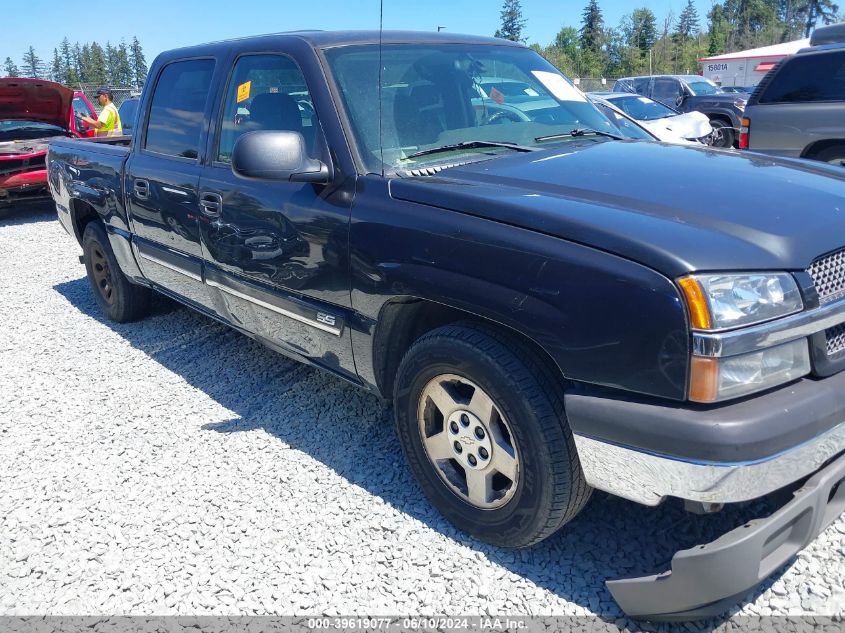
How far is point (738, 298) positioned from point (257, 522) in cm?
203

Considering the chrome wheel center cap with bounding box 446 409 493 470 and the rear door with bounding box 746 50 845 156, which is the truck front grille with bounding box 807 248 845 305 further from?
the rear door with bounding box 746 50 845 156

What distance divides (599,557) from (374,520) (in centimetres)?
89

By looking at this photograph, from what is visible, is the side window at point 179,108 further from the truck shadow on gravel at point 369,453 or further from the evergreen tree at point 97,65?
the evergreen tree at point 97,65

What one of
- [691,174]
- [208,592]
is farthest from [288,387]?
[691,174]

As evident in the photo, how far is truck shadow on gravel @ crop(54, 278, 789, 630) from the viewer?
8.14 ft

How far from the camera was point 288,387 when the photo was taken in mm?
4051

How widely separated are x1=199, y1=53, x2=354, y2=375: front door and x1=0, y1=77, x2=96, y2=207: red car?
784cm

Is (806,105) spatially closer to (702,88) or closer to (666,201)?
(666,201)

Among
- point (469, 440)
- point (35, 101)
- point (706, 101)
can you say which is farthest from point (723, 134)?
point (469, 440)

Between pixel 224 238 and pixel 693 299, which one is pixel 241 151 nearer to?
pixel 224 238

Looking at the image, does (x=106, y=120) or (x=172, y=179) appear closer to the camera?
(x=172, y=179)

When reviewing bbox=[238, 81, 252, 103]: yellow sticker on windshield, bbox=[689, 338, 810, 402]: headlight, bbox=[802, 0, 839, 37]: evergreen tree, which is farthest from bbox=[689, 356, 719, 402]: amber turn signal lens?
bbox=[802, 0, 839, 37]: evergreen tree

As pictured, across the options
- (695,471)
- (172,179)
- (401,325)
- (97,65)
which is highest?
(97,65)

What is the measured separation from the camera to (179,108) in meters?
4.02
